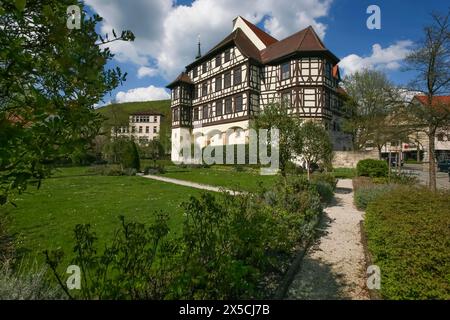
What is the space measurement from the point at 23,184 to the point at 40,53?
1308 mm

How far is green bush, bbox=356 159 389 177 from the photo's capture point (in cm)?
2030

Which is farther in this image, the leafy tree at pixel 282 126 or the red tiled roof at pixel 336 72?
the red tiled roof at pixel 336 72

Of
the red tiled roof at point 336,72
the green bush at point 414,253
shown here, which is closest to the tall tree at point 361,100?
the red tiled roof at point 336,72

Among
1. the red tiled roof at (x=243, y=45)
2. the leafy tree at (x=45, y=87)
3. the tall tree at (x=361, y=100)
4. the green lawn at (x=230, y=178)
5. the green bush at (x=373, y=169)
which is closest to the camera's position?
the leafy tree at (x=45, y=87)

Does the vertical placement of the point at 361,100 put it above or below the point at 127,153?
above

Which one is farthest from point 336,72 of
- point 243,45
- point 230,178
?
point 230,178

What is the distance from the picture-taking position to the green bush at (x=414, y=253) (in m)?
3.52

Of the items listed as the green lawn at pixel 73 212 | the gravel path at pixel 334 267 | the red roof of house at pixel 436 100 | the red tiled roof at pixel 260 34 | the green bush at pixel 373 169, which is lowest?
the gravel path at pixel 334 267

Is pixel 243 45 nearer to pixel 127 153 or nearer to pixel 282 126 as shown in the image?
pixel 127 153

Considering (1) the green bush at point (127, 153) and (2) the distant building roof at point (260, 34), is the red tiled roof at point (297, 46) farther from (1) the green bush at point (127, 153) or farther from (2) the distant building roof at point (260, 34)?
(1) the green bush at point (127, 153)

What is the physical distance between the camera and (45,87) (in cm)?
256

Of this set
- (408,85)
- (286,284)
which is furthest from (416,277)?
(408,85)

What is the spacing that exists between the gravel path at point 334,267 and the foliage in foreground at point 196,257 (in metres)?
0.44

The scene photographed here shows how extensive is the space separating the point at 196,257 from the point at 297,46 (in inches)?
1219
